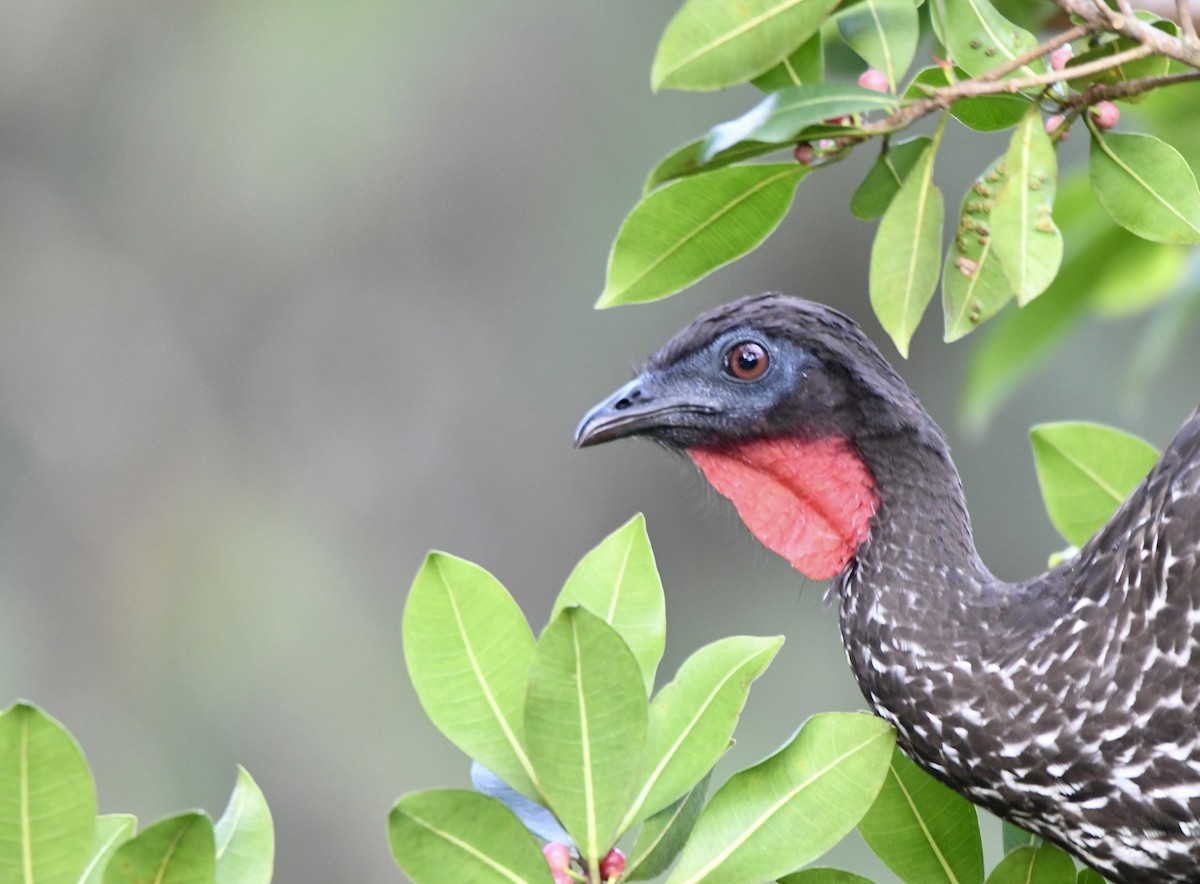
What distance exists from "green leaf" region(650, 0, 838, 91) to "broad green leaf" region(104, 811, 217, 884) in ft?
2.37

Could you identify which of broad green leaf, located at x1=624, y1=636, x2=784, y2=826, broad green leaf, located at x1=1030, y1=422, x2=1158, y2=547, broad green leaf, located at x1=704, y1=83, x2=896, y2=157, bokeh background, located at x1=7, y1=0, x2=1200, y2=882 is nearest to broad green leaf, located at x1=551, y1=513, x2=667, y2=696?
broad green leaf, located at x1=624, y1=636, x2=784, y2=826

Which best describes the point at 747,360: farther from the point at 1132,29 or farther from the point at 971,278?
the point at 1132,29

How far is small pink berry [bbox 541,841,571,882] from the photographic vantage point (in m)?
1.41

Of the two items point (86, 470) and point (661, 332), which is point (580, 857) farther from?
point (86, 470)

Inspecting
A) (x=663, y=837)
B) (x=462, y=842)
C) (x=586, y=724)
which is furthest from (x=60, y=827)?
(x=663, y=837)

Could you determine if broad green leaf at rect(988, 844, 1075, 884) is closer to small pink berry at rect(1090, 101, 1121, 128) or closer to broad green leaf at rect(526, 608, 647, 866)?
broad green leaf at rect(526, 608, 647, 866)

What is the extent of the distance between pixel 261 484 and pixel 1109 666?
7339mm

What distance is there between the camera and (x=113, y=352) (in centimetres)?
870

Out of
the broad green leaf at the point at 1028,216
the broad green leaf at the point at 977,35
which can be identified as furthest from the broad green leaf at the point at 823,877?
the broad green leaf at the point at 977,35

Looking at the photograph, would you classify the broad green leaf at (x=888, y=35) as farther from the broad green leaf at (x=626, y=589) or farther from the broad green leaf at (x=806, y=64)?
the broad green leaf at (x=626, y=589)

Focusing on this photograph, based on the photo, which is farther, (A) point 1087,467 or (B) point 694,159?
(A) point 1087,467

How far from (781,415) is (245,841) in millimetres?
909

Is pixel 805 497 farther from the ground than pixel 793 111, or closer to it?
closer to it

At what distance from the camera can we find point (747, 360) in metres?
1.97
